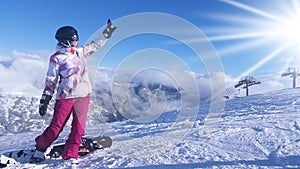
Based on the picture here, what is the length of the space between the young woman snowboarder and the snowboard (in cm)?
25

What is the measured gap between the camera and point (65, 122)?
181 inches

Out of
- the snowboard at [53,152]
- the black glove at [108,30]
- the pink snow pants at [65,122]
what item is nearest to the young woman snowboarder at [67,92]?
→ the pink snow pants at [65,122]

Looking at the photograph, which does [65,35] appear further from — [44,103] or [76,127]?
[76,127]

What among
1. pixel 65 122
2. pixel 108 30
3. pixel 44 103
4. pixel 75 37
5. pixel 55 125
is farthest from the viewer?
pixel 108 30

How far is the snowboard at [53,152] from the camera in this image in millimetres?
4445

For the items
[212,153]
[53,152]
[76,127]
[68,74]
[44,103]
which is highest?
[68,74]

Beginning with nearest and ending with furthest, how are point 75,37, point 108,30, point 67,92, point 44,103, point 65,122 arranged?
1. point 44,103
2. point 67,92
3. point 65,122
4. point 75,37
5. point 108,30

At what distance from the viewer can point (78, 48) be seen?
15.8 feet

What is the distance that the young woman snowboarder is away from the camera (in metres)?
4.37

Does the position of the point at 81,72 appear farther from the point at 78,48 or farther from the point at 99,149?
the point at 99,149

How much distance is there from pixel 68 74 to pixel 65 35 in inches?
25.5

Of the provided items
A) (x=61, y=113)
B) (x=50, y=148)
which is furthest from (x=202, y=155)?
(x=50, y=148)

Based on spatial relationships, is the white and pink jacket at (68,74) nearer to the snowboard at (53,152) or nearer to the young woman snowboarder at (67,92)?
the young woman snowboarder at (67,92)

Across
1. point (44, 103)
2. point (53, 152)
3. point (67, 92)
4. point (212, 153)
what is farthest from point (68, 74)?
point (212, 153)
